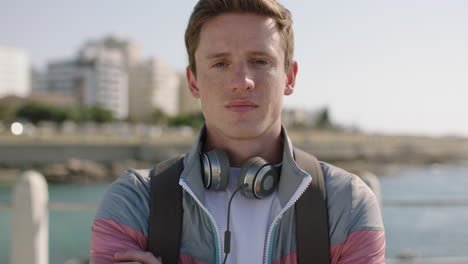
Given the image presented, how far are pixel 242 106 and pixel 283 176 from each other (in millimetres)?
257

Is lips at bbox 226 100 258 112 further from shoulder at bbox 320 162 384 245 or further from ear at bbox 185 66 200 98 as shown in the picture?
shoulder at bbox 320 162 384 245

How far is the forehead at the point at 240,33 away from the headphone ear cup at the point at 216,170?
331 mm

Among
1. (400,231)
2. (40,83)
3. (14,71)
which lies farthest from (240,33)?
(14,71)

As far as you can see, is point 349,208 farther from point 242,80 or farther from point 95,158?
point 95,158

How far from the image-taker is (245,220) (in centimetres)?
147

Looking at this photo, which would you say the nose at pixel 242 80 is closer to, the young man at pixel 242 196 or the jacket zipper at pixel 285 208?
the young man at pixel 242 196

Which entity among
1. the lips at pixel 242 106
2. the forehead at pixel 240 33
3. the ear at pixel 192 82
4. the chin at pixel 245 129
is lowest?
the chin at pixel 245 129

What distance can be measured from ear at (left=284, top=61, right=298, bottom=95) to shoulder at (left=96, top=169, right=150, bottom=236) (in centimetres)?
57

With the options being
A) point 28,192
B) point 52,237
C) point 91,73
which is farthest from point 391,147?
point 91,73

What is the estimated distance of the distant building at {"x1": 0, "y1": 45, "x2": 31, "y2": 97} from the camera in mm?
119750

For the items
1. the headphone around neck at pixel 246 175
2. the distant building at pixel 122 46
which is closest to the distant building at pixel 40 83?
the distant building at pixel 122 46

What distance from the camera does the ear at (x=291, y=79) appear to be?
1.65 m

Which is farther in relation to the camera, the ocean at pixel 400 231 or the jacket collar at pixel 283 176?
the ocean at pixel 400 231

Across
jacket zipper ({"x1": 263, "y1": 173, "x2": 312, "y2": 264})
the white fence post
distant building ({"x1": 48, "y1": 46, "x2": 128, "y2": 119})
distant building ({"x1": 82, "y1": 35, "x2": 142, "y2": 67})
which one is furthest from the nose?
distant building ({"x1": 82, "y1": 35, "x2": 142, "y2": 67})
